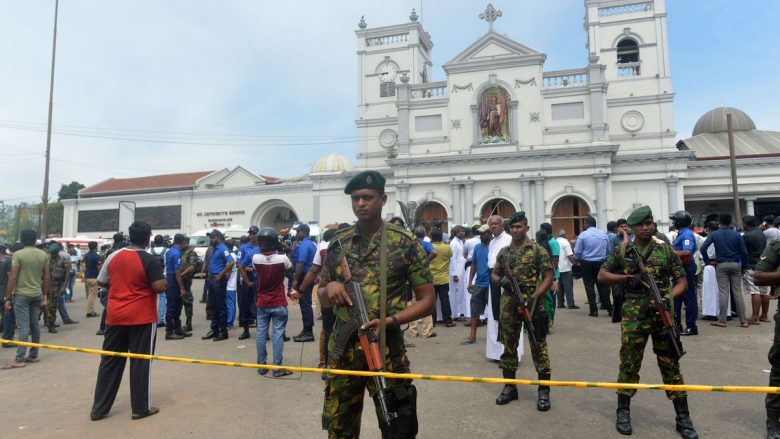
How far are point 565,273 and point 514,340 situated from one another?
669 cm

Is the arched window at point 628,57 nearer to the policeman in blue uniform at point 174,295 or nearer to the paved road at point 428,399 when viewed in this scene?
the paved road at point 428,399

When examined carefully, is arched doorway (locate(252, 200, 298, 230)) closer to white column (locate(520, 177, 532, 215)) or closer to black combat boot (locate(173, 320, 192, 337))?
white column (locate(520, 177, 532, 215))

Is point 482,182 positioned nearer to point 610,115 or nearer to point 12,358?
point 610,115

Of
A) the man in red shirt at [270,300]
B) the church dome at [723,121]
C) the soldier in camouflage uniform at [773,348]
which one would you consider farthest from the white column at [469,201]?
the church dome at [723,121]

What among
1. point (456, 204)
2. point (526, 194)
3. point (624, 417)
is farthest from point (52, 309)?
point (526, 194)

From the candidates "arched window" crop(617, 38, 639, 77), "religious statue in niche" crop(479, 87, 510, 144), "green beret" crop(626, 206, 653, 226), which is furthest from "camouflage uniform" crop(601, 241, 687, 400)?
"arched window" crop(617, 38, 639, 77)

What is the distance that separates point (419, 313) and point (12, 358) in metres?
7.49

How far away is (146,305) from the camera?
4.50 meters

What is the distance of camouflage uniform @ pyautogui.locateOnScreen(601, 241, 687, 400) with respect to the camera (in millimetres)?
3717

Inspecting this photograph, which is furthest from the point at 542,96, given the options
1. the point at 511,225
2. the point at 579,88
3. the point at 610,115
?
the point at 511,225

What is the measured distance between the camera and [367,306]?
2.54 m

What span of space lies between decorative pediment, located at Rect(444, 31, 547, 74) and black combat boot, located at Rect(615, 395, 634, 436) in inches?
980

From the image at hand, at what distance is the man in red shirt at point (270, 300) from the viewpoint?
222 inches

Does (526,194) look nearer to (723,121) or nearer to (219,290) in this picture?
(219,290)
